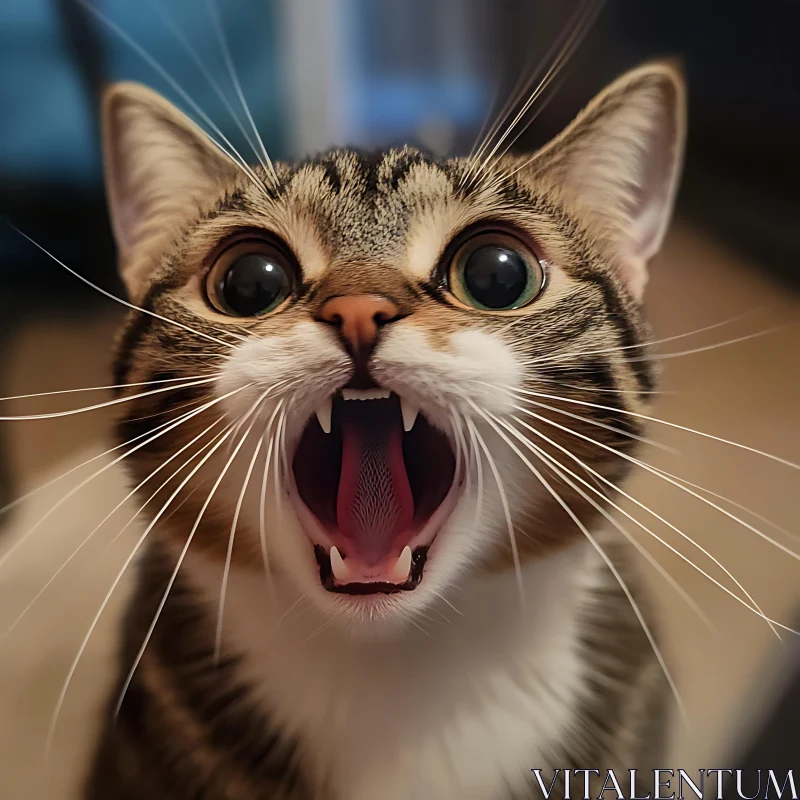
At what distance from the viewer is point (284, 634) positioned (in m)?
0.65

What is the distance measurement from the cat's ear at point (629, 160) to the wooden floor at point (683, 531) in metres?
0.03

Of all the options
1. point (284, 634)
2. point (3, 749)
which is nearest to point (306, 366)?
point (284, 634)

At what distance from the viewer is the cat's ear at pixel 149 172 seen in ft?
2.20

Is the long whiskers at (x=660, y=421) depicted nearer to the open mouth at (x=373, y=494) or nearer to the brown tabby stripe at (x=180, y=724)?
the open mouth at (x=373, y=494)

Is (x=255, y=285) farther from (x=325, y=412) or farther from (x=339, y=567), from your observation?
(x=339, y=567)

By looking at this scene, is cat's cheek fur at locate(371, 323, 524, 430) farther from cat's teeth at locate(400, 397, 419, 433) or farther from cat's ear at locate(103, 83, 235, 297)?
cat's ear at locate(103, 83, 235, 297)

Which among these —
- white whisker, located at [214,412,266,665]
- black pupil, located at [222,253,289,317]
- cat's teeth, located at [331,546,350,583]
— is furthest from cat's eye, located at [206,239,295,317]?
cat's teeth, located at [331,546,350,583]

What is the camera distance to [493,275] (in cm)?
61

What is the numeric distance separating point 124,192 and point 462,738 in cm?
58

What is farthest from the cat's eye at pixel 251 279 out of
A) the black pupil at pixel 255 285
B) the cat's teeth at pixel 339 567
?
the cat's teeth at pixel 339 567

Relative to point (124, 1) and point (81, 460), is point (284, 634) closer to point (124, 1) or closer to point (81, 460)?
point (81, 460)

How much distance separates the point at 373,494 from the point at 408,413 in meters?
0.08

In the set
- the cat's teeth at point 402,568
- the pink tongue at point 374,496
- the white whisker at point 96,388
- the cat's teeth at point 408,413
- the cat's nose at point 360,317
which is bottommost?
the cat's teeth at point 402,568

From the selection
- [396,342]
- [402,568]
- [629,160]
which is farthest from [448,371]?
[629,160]
